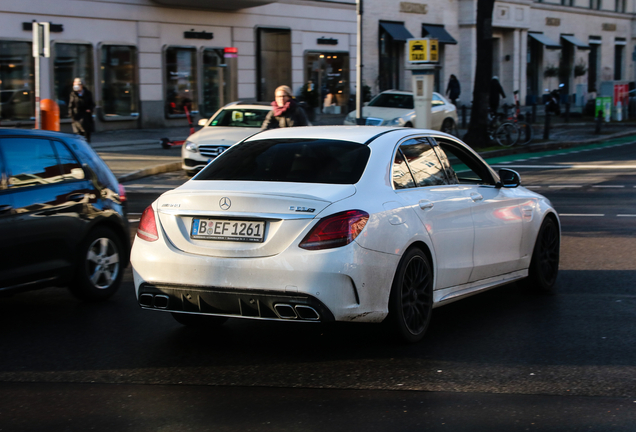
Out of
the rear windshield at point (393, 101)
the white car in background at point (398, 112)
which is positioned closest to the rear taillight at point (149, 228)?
the white car in background at point (398, 112)

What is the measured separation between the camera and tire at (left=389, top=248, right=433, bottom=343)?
5.51 metres

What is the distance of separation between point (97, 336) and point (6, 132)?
5.63ft

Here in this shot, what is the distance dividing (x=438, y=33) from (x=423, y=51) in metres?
23.4

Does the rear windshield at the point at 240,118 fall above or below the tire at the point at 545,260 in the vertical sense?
above

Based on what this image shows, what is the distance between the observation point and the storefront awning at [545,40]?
1983 inches

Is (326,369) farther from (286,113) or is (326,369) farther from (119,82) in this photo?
(119,82)

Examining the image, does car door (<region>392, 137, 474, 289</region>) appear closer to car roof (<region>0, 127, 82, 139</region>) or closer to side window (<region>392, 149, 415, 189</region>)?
side window (<region>392, 149, 415, 189</region>)

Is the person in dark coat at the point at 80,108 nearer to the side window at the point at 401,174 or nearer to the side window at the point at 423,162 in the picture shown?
the side window at the point at 423,162

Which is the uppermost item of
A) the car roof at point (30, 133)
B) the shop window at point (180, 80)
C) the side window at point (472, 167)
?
the shop window at point (180, 80)

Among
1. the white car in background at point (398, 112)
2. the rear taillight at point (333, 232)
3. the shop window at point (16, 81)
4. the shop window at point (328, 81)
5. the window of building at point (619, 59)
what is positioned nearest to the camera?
the rear taillight at point (333, 232)

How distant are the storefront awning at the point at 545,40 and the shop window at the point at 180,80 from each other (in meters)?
25.8

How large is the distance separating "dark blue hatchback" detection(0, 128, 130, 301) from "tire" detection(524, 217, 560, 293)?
345 centimetres

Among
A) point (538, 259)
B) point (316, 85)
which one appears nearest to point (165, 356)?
point (538, 259)

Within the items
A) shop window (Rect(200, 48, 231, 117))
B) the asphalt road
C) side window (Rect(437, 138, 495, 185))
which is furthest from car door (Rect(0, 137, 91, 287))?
shop window (Rect(200, 48, 231, 117))
